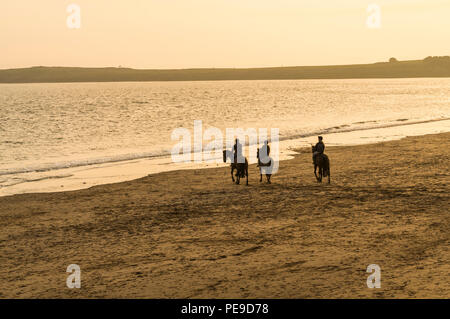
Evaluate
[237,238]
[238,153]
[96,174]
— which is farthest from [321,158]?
[96,174]

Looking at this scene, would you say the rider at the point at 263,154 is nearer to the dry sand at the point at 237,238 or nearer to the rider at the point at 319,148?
the dry sand at the point at 237,238

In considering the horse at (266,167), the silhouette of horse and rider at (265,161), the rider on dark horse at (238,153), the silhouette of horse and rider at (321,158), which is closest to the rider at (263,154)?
the silhouette of horse and rider at (265,161)

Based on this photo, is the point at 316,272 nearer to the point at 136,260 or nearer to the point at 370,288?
the point at 370,288

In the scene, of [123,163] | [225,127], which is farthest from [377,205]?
[225,127]

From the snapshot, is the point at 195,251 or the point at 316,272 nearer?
the point at 316,272

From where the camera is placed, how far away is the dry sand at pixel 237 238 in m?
8.95

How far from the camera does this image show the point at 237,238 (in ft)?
39.0

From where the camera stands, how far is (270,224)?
13.0 metres

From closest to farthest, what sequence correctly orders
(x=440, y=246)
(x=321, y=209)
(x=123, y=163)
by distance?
(x=440, y=246), (x=321, y=209), (x=123, y=163)

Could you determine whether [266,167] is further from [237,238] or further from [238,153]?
[237,238]

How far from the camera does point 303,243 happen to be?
11234 millimetres

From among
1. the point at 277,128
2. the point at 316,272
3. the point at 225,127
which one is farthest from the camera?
the point at 225,127
